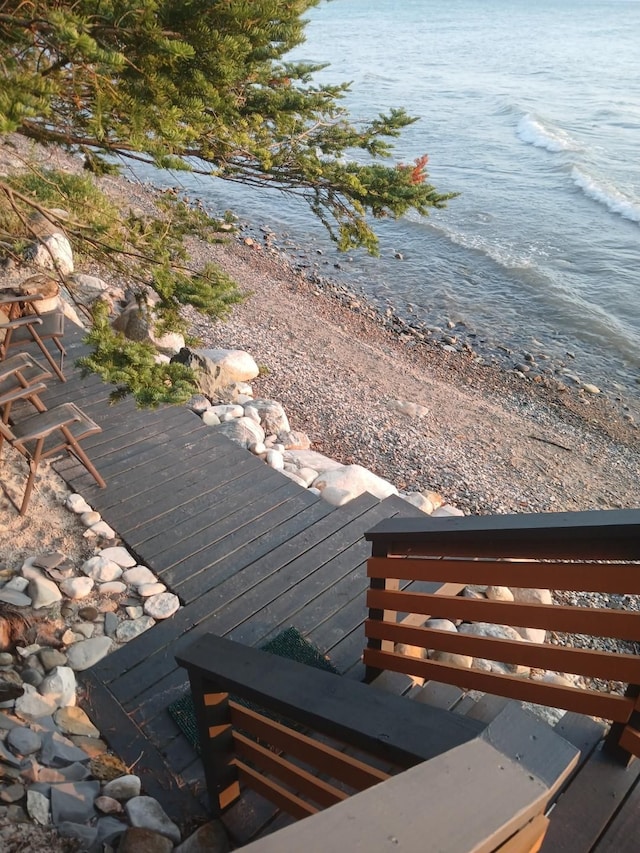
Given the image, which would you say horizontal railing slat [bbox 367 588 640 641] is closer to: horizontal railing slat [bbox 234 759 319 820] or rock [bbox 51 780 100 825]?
horizontal railing slat [bbox 234 759 319 820]

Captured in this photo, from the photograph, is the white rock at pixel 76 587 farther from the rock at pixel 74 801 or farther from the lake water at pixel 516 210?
the lake water at pixel 516 210

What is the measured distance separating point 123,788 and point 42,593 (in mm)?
1555


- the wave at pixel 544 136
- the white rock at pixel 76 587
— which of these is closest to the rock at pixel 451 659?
the white rock at pixel 76 587

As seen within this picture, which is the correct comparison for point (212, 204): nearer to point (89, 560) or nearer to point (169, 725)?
point (89, 560)

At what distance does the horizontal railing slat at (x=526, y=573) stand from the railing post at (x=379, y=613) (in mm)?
67

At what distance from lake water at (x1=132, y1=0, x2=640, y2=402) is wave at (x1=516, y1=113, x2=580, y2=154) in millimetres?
90

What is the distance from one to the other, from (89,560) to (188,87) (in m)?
3.26

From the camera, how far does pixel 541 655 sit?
79.4 inches

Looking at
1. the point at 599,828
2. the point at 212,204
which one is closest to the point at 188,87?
the point at 599,828

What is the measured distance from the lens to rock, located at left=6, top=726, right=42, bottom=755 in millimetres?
2947

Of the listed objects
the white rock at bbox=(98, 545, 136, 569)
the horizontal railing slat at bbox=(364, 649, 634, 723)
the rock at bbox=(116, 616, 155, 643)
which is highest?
the horizontal railing slat at bbox=(364, 649, 634, 723)

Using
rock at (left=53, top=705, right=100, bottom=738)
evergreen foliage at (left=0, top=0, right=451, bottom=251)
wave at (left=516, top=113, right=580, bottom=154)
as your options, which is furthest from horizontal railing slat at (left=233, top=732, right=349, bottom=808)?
wave at (left=516, top=113, right=580, bottom=154)

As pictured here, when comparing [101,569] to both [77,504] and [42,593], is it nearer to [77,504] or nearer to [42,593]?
[42,593]

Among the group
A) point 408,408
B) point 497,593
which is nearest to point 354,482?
point 497,593
